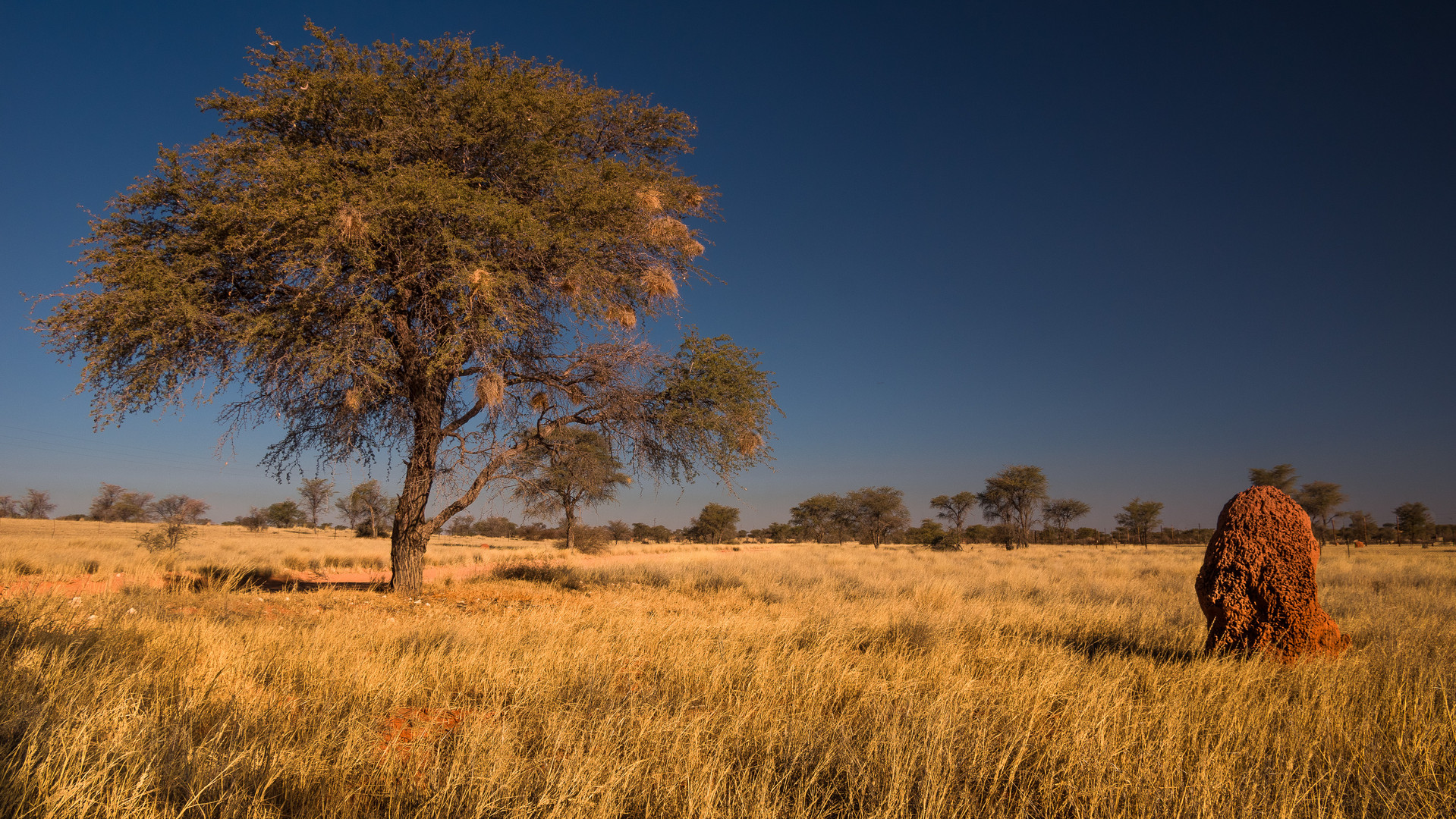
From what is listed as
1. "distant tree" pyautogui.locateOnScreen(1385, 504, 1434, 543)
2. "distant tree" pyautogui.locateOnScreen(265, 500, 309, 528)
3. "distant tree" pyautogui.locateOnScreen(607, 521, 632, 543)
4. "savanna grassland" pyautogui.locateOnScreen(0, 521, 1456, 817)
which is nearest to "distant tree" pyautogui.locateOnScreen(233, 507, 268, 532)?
"distant tree" pyautogui.locateOnScreen(265, 500, 309, 528)

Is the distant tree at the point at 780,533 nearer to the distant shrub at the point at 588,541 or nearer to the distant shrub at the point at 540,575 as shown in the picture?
the distant shrub at the point at 588,541

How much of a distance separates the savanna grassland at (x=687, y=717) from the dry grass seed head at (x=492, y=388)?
317 cm

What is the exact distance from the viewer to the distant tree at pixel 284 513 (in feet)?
233

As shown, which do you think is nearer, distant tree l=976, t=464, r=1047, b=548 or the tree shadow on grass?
the tree shadow on grass

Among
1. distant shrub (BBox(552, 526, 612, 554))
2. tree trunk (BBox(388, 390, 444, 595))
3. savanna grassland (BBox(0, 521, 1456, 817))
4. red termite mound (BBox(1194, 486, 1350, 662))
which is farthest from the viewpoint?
distant shrub (BBox(552, 526, 612, 554))

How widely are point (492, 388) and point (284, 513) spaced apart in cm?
7973

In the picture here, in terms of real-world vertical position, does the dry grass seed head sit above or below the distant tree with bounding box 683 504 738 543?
above

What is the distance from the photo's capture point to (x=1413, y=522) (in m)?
56.1

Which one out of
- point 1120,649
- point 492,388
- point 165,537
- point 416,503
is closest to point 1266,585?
point 1120,649

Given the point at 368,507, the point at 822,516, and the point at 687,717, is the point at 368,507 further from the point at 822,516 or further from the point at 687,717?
the point at 687,717

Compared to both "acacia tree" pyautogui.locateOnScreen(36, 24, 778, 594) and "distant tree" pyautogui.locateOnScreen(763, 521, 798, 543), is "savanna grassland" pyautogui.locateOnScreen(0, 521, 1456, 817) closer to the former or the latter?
"acacia tree" pyautogui.locateOnScreen(36, 24, 778, 594)

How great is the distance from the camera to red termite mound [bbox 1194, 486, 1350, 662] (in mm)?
6254

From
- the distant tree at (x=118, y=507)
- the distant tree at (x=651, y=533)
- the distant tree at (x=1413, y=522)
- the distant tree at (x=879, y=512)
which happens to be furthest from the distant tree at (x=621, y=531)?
the distant tree at (x=1413, y=522)

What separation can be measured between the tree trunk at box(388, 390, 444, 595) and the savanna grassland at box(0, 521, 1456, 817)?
5.54 feet
